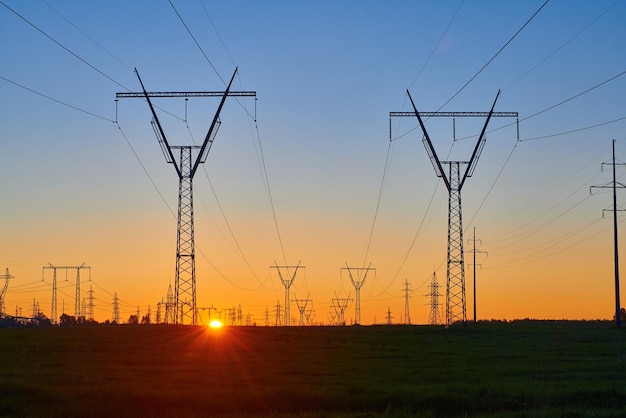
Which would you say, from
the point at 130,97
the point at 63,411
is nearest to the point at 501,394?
the point at 63,411

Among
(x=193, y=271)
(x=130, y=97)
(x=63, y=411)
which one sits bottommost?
(x=63, y=411)

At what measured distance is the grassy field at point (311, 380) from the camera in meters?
29.7

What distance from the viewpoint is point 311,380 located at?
3741cm

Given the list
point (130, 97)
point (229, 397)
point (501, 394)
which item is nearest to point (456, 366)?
point (501, 394)

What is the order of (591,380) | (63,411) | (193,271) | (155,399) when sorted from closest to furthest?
(63,411), (155,399), (591,380), (193,271)

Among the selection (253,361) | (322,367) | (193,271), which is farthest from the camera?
(193,271)

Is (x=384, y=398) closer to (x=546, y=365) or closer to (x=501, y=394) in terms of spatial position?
(x=501, y=394)

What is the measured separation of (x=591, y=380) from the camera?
3750cm

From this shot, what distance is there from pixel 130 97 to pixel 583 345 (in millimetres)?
36463

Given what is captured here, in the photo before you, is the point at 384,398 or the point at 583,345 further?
the point at 583,345

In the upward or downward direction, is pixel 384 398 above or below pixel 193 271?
below

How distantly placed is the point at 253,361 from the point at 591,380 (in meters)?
18.8

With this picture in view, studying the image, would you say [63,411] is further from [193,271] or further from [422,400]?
[193,271]

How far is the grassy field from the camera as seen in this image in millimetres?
29719
